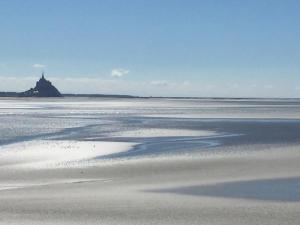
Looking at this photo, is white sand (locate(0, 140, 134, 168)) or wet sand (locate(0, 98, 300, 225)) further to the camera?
white sand (locate(0, 140, 134, 168))

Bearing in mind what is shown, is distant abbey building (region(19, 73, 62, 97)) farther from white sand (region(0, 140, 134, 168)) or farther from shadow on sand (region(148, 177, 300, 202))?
shadow on sand (region(148, 177, 300, 202))

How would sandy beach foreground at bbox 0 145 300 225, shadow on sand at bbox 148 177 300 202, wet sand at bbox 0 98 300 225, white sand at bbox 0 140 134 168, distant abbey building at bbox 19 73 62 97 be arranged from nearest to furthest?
sandy beach foreground at bbox 0 145 300 225
wet sand at bbox 0 98 300 225
shadow on sand at bbox 148 177 300 202
white sand at bbox 0 140 134 168
distant abbey building at bbox 19 73 62 97

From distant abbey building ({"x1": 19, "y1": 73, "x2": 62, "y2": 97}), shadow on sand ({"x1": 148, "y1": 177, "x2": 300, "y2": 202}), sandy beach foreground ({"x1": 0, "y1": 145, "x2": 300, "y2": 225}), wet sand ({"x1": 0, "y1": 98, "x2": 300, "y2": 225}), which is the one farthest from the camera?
distant abbey building ({"x1": 19, "y1": 73, "x2": 62, "y2": 97})

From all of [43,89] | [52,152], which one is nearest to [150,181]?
[52,152]

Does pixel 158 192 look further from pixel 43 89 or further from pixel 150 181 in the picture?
pixel 43 89

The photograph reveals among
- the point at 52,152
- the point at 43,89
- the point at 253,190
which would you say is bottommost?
the point at 52,152

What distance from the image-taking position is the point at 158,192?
12.6 m

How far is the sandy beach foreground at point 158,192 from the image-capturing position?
32.7 feet

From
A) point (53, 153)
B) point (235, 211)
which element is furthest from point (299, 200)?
point (53, 153)

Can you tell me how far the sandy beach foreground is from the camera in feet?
32.7

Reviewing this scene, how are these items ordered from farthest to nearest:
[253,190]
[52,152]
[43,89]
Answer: [43,89], [52,152], [253,190]

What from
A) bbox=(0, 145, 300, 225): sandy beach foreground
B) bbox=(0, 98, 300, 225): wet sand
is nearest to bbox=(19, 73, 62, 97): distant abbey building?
bbox=(0, 98, 300, 225): wet sand

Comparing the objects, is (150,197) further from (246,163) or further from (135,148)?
(135,148)

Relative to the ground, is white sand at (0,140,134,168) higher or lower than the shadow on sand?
lower
